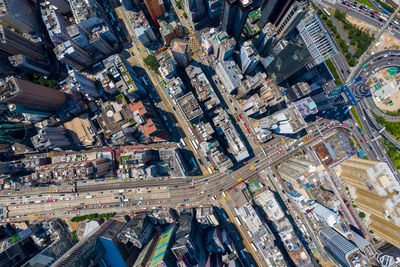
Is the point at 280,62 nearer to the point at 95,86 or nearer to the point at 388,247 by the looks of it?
the point at 95,86

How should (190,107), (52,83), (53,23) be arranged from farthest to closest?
1. (52,83)
2. (53,23)
3. (190,107)

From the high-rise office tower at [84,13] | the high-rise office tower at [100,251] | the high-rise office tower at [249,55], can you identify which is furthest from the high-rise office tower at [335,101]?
the high-rise office tower at [100,251]

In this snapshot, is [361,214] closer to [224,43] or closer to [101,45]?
[224,43]

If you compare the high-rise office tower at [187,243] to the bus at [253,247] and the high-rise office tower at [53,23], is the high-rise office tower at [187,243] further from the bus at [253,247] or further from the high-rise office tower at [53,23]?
the high-rise office tower at [53,23]

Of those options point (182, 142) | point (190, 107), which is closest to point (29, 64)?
point (190, 107)

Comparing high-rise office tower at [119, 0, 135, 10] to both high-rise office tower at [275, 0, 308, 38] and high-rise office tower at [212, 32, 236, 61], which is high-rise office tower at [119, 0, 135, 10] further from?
high-rise office tower at [275, 0, 308, 38]
